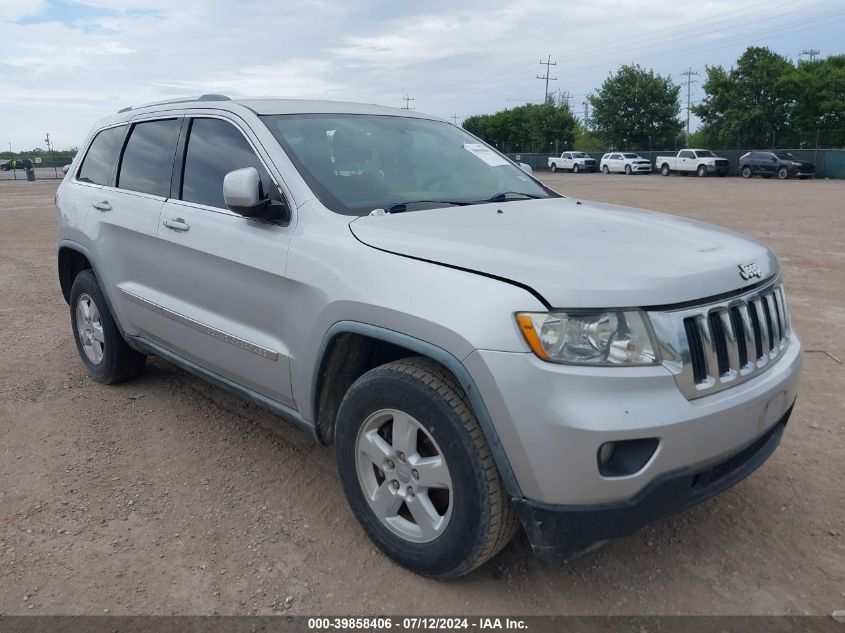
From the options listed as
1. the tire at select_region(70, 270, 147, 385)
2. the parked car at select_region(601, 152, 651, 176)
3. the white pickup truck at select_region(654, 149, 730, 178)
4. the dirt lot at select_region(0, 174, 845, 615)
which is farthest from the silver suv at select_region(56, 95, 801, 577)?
the parked car at select_region(601, 152, 651, 176)

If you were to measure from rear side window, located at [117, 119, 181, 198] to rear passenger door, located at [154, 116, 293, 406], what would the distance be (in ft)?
0.47

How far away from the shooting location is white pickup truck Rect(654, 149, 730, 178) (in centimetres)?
4088

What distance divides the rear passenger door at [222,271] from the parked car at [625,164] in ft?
153

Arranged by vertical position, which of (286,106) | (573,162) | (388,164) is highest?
(286,106)

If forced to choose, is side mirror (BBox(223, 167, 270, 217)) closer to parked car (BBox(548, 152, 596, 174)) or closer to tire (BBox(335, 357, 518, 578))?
tire (BBox(335, 357, 518, 578))

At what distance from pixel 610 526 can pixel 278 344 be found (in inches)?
63.8

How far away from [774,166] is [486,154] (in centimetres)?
3878

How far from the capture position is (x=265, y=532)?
3143 mm

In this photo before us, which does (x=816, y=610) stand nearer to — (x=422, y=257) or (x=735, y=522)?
(x=735, y=522)

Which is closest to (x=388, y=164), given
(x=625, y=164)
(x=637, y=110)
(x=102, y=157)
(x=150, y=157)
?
(x=150, y=157)

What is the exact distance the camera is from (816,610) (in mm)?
2592

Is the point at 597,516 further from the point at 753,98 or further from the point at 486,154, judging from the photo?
the point at 753,98

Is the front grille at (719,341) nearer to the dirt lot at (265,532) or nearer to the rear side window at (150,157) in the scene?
the dirt lot at (265,532)

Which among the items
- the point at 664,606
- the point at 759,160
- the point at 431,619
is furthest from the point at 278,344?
the point at 759,160
